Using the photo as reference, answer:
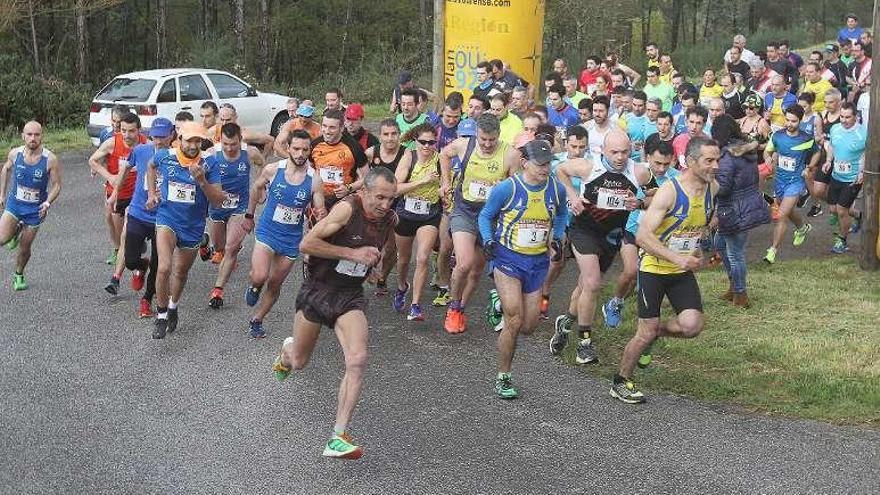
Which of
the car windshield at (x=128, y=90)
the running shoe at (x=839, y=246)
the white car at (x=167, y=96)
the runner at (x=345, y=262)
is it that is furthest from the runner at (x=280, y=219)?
the car windshield at (x=128, y=90)

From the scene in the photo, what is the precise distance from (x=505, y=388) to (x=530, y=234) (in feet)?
3.67

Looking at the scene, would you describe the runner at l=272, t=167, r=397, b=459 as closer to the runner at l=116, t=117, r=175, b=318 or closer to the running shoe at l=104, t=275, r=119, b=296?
the runner at l=116, t=117, r=175, b=318

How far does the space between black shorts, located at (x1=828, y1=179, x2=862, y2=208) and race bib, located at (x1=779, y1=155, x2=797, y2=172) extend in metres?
0.94

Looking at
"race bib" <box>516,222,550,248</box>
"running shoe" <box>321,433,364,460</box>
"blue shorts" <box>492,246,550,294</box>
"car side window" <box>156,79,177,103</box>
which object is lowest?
"running shoe" <box>321,433,364,460</box>

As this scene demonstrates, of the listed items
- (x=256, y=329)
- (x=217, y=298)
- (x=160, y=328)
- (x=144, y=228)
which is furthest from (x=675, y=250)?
(x=144, y=228)

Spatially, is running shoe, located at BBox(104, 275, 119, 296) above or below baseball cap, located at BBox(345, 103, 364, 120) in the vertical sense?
below

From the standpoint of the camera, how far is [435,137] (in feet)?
33.0

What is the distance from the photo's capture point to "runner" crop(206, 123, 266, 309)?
10.3 m

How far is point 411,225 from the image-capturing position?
33.2ft

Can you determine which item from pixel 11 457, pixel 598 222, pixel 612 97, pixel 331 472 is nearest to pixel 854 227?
pixel 612 97

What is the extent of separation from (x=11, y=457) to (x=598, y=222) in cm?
468

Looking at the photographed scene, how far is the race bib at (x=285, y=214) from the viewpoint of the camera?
30.3 ft

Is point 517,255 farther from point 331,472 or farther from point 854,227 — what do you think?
point 854,227

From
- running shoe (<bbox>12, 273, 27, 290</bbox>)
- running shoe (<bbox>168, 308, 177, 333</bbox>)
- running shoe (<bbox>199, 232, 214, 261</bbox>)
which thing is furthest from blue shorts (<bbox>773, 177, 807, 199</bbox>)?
running shoe (<bbox>12, 273, 27, 290</bbox>)
